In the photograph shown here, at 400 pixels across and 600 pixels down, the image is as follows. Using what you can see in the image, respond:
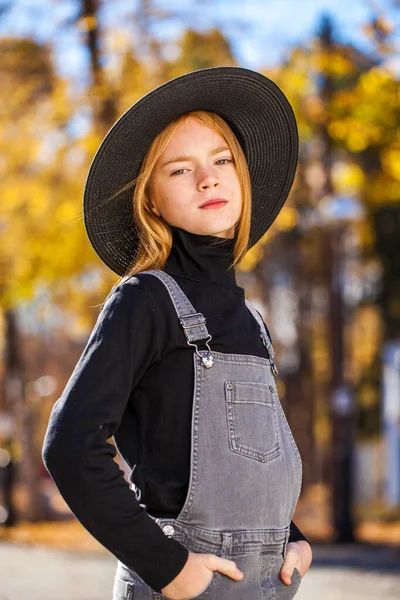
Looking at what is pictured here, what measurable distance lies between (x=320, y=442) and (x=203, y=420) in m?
20.3

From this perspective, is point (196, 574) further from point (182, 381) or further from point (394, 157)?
point (394, 157)

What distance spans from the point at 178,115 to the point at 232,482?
2.85ft

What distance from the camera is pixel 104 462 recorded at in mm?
1825

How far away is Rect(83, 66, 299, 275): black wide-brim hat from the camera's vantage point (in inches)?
88.7

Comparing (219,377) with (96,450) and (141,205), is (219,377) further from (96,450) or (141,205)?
(141,205)

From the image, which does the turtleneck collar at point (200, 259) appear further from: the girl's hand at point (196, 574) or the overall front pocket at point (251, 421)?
the girl's hand at point (196, 574)

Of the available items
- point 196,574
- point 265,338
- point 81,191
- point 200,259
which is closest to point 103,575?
point 81,191

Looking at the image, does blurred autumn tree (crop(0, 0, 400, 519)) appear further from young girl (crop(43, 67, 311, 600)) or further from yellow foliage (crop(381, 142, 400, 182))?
young girl (crop(43, 67, 311, 600))

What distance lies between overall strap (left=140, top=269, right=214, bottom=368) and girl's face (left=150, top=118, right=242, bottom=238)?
0.77ft

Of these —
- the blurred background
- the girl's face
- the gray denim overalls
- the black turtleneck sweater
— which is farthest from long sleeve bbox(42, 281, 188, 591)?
the blurred background

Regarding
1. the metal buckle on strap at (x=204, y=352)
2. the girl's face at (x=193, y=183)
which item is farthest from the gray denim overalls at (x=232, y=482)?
the girl's face at (x=193, y=183)

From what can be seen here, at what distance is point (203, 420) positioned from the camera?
198 centimetres

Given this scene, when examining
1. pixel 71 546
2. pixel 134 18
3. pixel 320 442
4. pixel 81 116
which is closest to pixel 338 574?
pixel 71 546

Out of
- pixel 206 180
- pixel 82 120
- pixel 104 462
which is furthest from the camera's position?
pixel 82 120
